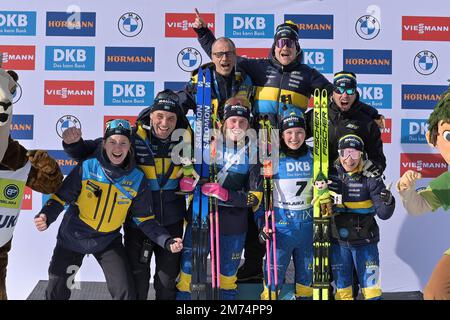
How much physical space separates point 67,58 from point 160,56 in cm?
89

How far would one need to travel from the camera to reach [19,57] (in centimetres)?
580

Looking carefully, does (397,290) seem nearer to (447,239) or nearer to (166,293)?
(447,239)

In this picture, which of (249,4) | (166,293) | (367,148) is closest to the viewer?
(166,293)

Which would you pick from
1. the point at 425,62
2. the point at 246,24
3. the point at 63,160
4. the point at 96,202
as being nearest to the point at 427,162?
the point at 425,62

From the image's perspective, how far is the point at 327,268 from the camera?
15.1 ft

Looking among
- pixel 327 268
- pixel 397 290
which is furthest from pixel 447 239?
pixel 327 268

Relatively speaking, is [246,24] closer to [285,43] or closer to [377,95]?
[285,43]

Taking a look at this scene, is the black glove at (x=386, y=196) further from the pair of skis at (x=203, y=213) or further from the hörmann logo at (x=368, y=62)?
the hörmann logo at (x=368, y=62)

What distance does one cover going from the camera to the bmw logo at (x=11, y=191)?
407 cm

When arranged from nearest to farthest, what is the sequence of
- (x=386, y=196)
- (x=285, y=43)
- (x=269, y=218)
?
(x=386, y=196) → (x=269, y=218) → (x=285, y=43)

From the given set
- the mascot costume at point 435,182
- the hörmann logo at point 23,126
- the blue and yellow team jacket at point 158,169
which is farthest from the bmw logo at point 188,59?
the mascot costume at point 435,182

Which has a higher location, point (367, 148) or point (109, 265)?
point (367, 148)

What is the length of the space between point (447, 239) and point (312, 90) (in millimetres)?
2184

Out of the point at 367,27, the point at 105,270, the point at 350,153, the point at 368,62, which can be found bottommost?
the point at 105,270
